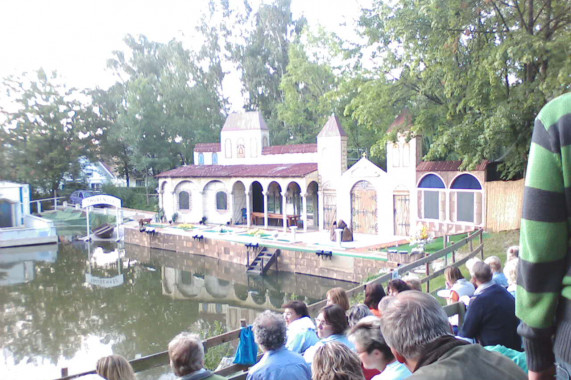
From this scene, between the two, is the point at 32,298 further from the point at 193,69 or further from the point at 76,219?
the point at 193,69

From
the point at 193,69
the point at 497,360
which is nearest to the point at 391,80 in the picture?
the point at 497,360

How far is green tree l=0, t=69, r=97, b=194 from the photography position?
3519 centimetres

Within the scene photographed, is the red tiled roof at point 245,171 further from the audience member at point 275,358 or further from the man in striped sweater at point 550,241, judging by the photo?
the man in striped sweater at point 550,241

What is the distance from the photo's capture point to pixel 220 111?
136 ft

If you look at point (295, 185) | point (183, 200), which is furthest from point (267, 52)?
point (295, 185)

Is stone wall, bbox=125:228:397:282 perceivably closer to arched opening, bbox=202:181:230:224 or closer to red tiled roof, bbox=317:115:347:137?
arched opening, bbox=202:181:230:224

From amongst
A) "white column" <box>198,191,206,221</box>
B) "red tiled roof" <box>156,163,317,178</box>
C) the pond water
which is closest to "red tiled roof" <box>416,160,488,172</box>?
"red tiled roof" <box>156,163,317,178</box>

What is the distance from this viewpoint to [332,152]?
2320 cm

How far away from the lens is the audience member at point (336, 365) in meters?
2.68

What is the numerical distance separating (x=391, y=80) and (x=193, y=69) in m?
27.6

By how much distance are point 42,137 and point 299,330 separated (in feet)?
120

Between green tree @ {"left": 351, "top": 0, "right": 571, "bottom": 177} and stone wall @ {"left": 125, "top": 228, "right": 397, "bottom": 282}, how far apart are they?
183 inches

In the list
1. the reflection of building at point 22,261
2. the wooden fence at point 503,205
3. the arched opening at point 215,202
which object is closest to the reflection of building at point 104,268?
the reflection of building at point 22,261

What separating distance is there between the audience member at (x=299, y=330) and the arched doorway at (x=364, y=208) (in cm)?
1702
